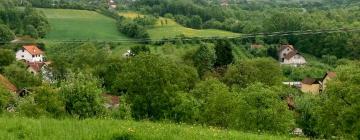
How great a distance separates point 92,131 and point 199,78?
5291cm

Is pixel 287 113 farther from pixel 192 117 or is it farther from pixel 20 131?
pixel 20 131

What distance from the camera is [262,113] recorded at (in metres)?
32.3

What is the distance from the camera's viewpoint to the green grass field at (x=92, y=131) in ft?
32.6

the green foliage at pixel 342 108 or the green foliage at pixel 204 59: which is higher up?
the green foliage at pixel 342 108

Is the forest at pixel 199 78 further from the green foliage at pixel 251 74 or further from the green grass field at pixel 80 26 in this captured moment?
the green grass field at pixel 80 26

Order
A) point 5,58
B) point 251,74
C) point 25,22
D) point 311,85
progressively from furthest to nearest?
point 25,22 < point 311,85 < point 5,58 < point 251,74

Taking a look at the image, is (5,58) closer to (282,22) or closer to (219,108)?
(219,108)

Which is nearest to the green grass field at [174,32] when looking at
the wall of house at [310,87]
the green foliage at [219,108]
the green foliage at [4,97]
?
the wall of house at [310,87]

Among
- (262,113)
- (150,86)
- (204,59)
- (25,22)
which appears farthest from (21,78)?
(25,22)

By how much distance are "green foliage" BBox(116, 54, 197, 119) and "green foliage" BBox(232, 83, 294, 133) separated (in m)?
5.62

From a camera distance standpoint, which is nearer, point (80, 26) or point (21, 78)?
point (21, 78)

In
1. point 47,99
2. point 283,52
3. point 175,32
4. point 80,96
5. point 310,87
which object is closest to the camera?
point 80,96

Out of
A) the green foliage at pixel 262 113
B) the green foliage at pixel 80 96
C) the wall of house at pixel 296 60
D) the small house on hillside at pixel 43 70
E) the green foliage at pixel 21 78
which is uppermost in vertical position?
the green foliage at pixel 80 96

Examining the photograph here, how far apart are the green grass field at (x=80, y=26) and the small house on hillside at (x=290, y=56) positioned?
1169 inches
